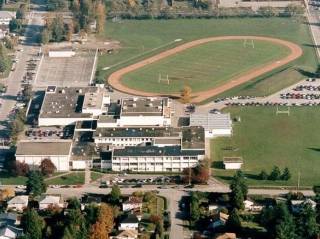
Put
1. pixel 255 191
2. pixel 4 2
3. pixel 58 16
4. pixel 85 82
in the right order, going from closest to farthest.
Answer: pixel 255 191, pixel 85 82, pixel 58 16, pixel 4 2

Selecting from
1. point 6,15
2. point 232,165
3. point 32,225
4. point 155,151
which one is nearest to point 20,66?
point 6,15

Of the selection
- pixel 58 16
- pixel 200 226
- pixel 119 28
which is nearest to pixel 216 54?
pixel 119 28

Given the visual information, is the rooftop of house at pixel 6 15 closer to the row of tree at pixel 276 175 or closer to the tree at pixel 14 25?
the tree at pixel 14 25

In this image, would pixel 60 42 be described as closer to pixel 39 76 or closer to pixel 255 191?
pixel 39 76

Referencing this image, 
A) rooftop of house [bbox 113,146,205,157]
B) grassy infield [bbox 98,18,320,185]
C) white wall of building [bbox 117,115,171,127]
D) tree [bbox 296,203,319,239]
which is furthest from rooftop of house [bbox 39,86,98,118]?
tree [bbox 296,203,319,239]

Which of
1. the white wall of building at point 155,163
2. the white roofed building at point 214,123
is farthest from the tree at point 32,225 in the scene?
the white roofed building at point 214,123

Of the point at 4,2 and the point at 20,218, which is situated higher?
the point at 4,2

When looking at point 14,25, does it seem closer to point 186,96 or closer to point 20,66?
point 20,66
